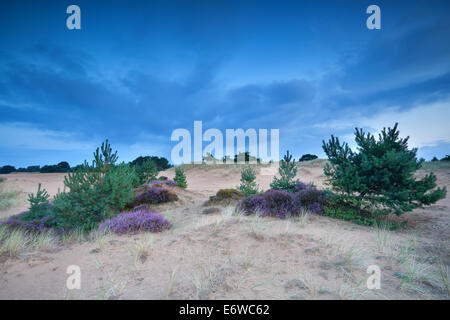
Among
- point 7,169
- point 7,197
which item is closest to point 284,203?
point 7,197

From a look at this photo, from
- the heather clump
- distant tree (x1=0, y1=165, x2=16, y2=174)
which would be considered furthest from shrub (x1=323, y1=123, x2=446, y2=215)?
distant tree (x1=0, y1=165, x2=16, y2=174)

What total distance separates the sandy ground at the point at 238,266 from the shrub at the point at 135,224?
351 millimetres

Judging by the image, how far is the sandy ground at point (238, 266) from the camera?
2695 millimetres

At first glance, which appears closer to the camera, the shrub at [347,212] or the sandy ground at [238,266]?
the sandy ground at [238,266]

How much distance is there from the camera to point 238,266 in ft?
10.9

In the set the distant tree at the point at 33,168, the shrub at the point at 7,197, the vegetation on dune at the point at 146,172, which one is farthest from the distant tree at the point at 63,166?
the vegetation on dune at the point at 146,172

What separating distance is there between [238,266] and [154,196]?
785 centimetres

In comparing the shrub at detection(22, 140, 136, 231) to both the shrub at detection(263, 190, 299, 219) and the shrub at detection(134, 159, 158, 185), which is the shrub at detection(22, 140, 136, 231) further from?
the shrub at detection(134, 159, 158, 185)

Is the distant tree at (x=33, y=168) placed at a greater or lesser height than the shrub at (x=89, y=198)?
greater

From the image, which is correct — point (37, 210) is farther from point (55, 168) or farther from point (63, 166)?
point (63, 166)

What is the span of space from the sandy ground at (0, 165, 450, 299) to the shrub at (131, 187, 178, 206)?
515 centimetres

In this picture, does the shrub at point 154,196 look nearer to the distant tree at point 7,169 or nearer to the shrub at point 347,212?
the shrub at point 347,212

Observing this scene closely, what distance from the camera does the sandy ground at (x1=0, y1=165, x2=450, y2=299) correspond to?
270 cm
